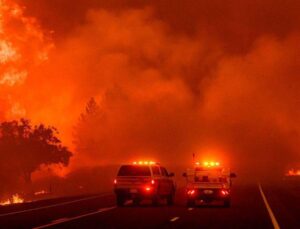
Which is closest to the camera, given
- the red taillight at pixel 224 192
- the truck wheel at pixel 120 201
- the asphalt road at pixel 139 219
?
the asphalt road at pixel 139 219

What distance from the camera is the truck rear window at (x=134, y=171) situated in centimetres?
3447

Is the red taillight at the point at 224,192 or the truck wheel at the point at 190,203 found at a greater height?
the red taillight at the point at 224,192

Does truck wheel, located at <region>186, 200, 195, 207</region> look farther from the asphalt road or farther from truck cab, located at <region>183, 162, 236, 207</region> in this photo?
the asphalt road

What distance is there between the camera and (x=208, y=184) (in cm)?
3431

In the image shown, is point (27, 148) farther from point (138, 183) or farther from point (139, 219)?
point (139, 219)

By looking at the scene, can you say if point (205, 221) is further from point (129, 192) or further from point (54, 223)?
point (129, 192)

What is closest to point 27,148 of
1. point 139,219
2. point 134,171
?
point 134,171

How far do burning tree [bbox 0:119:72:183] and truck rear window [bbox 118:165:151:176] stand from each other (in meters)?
53.2

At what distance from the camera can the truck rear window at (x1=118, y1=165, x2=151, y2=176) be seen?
34469mm

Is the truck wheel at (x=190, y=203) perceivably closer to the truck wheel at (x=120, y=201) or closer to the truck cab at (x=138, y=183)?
the truck cab at (x=138, y=183)

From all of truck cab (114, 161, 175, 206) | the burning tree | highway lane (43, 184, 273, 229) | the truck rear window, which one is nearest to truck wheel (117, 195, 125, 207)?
truck cab (114, 161, 175, 206)

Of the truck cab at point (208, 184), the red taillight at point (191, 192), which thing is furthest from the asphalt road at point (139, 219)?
the red taillight at point (191, 192)

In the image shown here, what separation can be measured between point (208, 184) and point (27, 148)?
5752cm

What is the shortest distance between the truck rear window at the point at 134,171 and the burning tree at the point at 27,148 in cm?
5321
